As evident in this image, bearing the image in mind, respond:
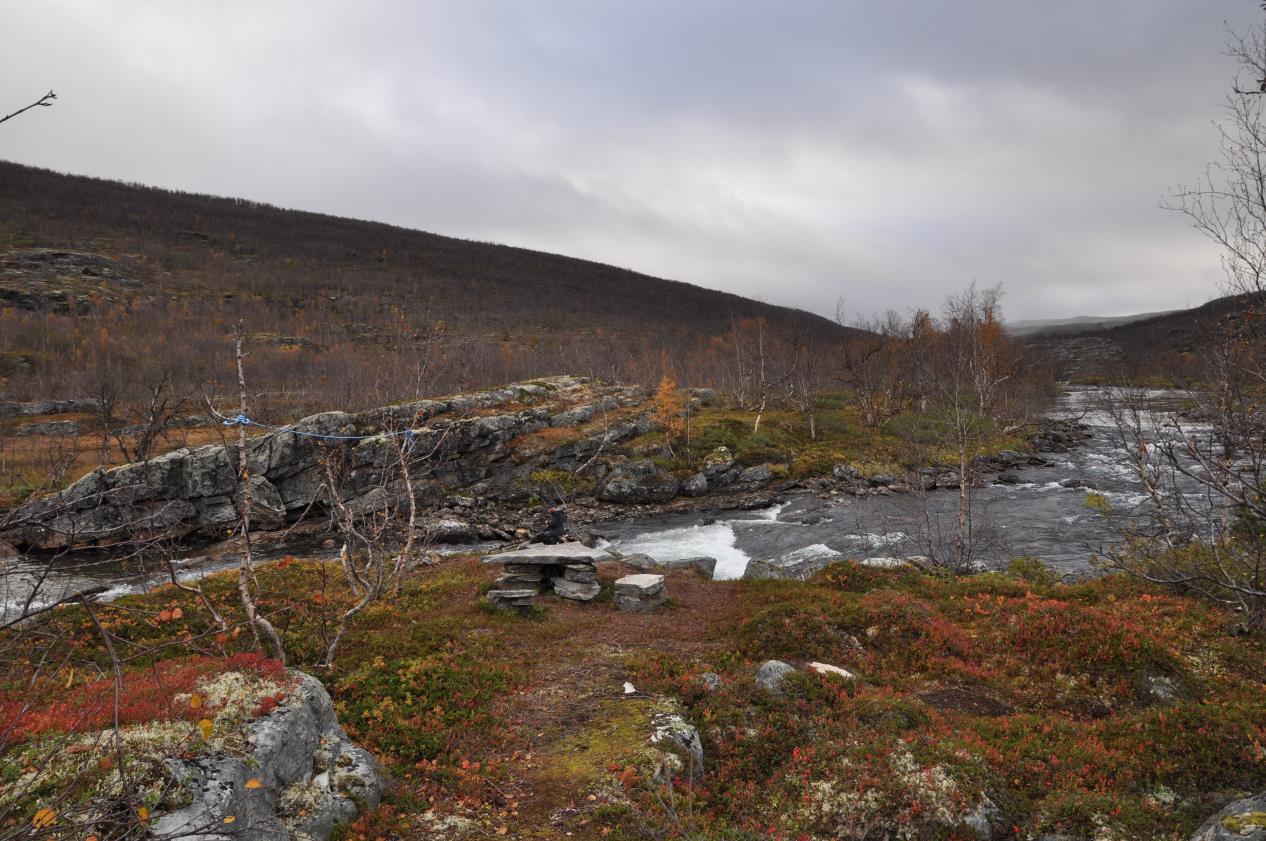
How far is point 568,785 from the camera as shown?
9039 mm

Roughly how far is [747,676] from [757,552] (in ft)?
60.3

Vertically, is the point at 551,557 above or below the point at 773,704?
above

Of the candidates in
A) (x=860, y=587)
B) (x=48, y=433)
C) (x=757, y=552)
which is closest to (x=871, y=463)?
(x=757, y=552)

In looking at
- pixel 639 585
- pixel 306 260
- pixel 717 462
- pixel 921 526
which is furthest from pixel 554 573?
pixel 306 260

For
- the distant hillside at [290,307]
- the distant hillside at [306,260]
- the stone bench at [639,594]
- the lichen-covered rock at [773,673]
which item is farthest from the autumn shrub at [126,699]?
the distant hillside at [306,260]

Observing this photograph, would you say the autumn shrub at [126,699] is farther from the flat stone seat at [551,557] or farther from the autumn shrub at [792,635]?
the autumn shrub at [792,635]

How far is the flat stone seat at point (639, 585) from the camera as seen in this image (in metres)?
17.7

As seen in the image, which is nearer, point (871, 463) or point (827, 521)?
point (827, 521)

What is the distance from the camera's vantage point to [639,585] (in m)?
17.8

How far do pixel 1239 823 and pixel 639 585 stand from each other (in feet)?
42.6

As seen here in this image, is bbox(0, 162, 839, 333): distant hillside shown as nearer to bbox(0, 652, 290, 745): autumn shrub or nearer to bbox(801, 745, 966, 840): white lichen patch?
bbox(801, 745, 966, 840): white lichen patch

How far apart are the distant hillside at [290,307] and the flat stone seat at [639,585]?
33539mm

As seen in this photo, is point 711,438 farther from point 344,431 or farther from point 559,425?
point 344,431

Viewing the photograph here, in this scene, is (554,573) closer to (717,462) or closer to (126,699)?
(126,699)
